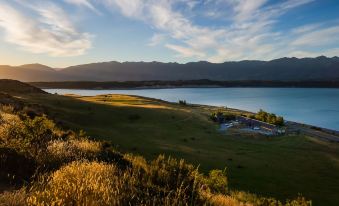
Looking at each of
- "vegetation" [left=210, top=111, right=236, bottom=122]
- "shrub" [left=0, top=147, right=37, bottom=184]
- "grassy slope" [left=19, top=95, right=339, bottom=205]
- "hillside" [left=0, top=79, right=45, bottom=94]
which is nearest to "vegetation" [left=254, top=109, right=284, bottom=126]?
"vegetation" [left=210, top=111, right=236, bottom=122]

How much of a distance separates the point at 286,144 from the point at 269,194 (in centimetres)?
2665

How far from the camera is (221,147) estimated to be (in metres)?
48.1

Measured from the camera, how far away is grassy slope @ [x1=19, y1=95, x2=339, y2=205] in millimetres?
33125

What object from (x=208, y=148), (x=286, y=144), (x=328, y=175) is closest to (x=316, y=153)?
(x=286, y=144)

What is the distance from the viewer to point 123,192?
6922mm

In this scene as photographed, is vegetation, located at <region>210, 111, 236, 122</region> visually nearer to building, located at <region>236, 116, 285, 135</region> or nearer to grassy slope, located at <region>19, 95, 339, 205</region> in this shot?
building, located at <region>236, 116, 285, 135</region>

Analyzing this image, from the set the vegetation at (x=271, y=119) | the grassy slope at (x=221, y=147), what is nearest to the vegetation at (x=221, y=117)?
the grassy slope at (x=221, y=147)

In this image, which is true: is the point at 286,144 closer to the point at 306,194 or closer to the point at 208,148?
the point at 208,148

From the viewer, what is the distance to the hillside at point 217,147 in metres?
33.0

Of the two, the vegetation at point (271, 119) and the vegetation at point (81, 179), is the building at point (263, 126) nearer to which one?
the vegetation at point (271, 119)

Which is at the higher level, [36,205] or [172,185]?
[36,205]

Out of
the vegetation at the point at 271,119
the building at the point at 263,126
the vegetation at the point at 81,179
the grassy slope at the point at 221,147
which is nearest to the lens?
the vegetation at the point at 81,179

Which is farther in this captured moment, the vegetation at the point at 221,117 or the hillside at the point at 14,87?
the hillside at the point at 14,87

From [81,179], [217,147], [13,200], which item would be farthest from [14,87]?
[13,200]
